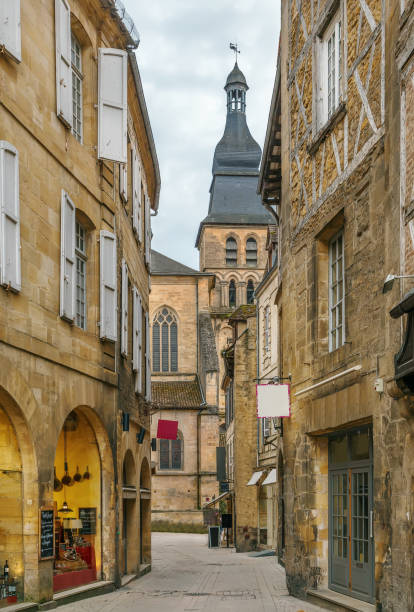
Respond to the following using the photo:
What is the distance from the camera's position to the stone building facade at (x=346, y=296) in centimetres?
861

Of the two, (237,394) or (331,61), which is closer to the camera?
(331,61)

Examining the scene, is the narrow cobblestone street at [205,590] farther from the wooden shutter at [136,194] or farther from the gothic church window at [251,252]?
the gothic church window at [251,252]

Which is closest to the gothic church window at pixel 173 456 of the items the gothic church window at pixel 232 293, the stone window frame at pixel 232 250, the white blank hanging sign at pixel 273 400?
the gothic church window at pixel 232 293

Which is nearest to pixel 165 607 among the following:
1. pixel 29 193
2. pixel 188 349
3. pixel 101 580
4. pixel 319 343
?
pixel 101 580

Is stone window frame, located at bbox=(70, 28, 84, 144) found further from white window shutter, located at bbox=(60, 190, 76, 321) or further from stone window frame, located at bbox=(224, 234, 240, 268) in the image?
stone window frame, located at bbox=(224, 234, 240, 268)

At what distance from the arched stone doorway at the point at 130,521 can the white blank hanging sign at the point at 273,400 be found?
14.6 feet

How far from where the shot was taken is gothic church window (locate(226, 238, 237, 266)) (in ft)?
216

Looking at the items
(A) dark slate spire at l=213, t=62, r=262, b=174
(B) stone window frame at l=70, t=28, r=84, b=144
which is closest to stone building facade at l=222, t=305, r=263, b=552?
(B) stone window frame at l=70, t=28, r=84, b=144

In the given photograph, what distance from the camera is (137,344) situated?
17.8m

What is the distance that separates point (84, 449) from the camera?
1412cm

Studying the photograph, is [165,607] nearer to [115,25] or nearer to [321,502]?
[321,502]

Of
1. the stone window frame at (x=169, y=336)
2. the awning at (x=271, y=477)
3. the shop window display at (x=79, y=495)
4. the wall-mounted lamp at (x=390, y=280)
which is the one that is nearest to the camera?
the wall-mounted lamp at (x=390, y=280)

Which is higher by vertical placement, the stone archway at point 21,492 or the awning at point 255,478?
the stone archway at point 21,492

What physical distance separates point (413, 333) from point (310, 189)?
513cm
